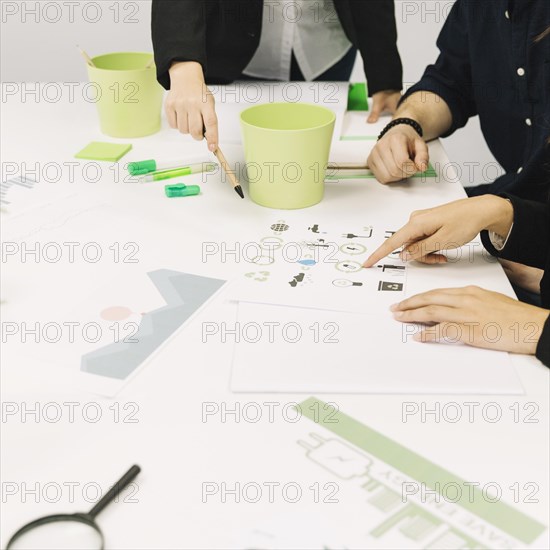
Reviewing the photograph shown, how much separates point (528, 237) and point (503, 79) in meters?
0.47

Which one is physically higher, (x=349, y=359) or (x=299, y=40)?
(x=299, y=40)

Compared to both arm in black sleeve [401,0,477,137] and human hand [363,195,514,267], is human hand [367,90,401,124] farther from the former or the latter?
human hand [363,195,514,267]

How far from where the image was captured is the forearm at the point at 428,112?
1.46 metres

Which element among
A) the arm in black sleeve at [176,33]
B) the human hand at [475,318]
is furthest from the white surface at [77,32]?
the human hand at [475,318]

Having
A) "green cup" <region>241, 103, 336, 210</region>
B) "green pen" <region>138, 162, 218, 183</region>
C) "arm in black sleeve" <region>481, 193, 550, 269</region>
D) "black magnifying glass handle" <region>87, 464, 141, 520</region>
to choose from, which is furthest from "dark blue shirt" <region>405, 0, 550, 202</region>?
"black magnifying glass handle" <region>87, 464, 141, 520</region>

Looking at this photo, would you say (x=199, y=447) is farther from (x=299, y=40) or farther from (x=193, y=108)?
(x=299, y=40)

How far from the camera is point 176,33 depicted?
136 cm

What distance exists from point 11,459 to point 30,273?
13.8 inches

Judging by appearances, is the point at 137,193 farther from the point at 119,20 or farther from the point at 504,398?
the point at 119,20

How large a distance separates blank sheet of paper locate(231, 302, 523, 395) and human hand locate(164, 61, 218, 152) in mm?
427

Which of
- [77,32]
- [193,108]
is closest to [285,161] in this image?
[193,108]

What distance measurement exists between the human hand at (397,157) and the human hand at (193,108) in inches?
11.3

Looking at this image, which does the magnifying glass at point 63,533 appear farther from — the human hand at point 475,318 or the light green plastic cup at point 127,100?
the light green plastic cup at point 127,100

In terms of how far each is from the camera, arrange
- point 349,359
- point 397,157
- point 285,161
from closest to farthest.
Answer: point 349,359 → point 285,161 → point 397,157
